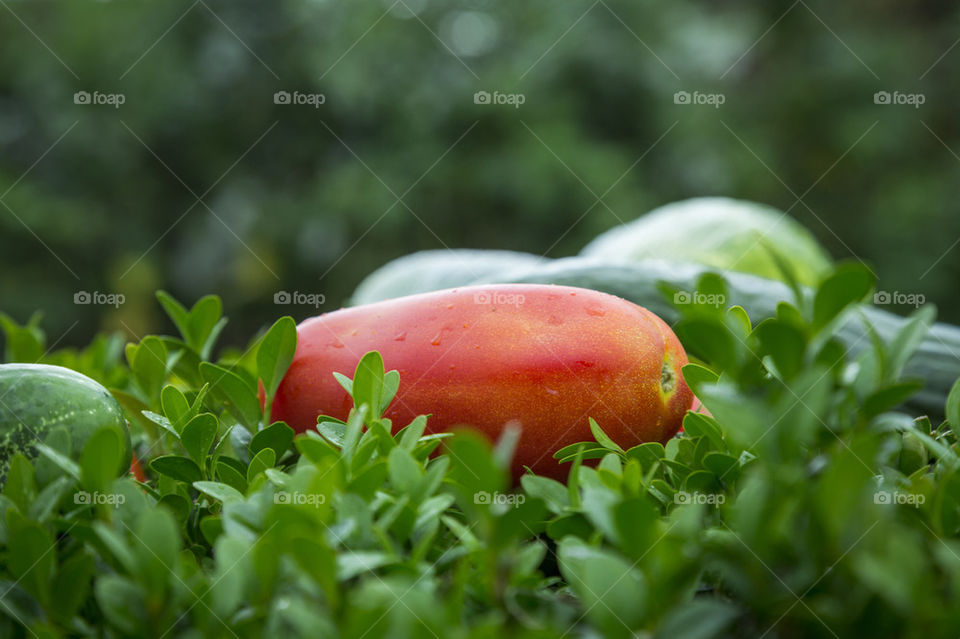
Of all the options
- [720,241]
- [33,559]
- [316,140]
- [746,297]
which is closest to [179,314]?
[33,559]

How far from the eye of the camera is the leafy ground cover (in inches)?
11.4

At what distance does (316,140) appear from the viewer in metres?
4.68

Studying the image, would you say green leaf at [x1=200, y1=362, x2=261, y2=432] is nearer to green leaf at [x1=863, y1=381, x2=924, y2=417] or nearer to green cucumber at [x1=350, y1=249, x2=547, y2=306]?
green leaf at [x1=863, y1=381, x2=924, y2=417]

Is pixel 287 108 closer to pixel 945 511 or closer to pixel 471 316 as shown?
pixel 471 316

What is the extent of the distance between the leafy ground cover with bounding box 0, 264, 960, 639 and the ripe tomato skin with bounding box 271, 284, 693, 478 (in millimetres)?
119

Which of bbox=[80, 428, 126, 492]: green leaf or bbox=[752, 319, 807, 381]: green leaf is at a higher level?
bbox=[752, 319, 807, 381]: green leaf

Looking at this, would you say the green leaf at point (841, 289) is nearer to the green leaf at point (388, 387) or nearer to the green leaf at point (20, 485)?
the green leaf at point (388, 387)

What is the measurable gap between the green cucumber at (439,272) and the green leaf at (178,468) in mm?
920

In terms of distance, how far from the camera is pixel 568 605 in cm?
Answer: 35

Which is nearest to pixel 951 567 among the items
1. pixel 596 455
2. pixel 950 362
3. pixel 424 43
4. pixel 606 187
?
pixel 596 455

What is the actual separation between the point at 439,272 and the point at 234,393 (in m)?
1.02

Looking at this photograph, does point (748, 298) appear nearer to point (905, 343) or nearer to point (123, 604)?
point (905, 343)

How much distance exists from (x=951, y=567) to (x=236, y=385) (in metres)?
0.43

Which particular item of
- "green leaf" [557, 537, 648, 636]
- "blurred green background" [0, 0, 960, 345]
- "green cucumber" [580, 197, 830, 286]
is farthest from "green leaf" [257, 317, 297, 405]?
"blurred green background" [0, 0, 960, 345]
